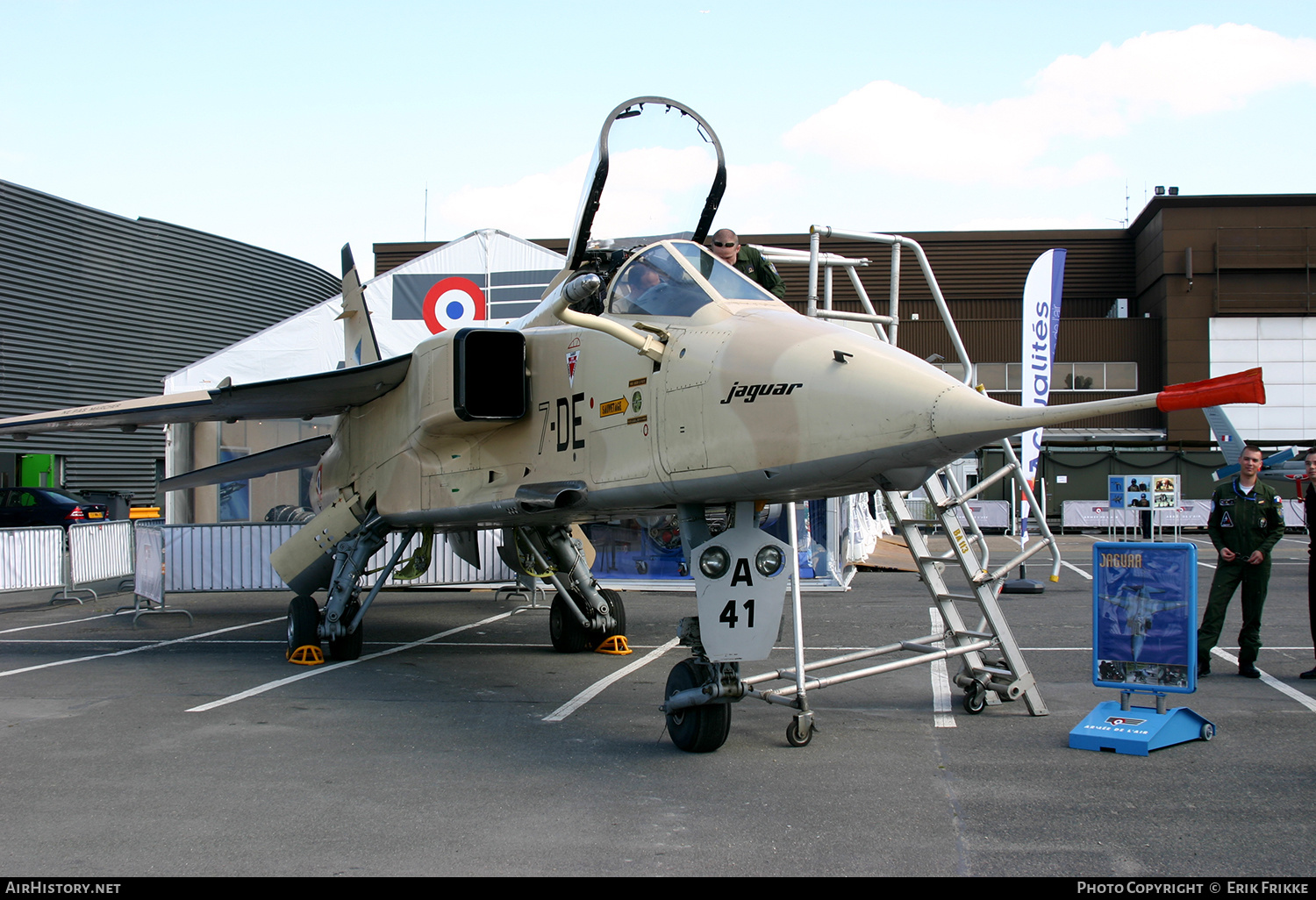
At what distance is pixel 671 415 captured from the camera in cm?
538

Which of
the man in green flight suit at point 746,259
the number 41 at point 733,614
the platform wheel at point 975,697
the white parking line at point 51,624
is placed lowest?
the white parking line at point 51,624

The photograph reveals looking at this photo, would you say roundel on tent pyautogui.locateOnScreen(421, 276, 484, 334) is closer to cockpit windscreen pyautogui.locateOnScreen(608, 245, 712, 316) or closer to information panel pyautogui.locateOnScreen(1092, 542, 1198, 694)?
cockpit windscreen pyautogui.locateOnScreen(608, 245, 712, 316)

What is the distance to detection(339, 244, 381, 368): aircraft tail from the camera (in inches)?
464

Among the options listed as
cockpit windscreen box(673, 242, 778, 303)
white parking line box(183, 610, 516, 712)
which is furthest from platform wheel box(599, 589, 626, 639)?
cockpit windscreen box(673, 242, 778, 303)

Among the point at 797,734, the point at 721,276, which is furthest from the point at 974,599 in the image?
the point at 721,276

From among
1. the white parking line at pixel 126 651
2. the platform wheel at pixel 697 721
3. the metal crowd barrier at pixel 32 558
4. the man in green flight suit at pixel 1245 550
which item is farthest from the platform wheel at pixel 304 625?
the metal crowd barrier at pixel 32 558

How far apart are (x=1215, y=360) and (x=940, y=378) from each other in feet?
123

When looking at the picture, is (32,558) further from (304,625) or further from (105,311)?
(105,311)

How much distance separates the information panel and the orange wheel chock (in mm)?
4987

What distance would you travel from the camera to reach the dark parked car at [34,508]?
80.9ft

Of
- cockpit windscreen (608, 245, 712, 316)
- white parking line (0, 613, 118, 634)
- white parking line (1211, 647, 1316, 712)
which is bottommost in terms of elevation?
white parking line (0, 613, 118, 634)

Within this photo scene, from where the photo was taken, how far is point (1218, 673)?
26.1ft

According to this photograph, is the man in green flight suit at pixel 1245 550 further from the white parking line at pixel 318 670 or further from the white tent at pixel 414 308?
the white tent at pixel 414 308

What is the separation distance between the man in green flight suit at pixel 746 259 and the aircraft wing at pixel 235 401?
12.2 ft
